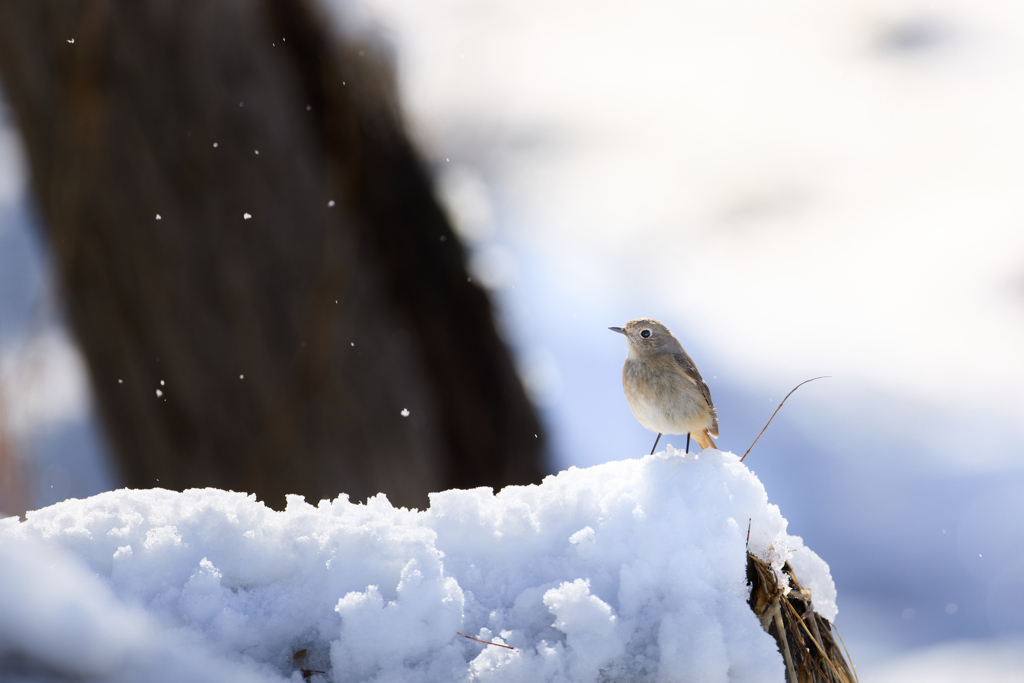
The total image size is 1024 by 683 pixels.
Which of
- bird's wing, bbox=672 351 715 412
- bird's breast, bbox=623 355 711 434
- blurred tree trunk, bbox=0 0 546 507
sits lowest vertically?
bird's breast, bbox=623 355 711 434

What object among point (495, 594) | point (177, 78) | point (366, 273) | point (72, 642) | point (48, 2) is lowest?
point (72, 642)

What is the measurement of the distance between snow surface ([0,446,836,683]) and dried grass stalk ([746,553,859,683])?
8 centimetres

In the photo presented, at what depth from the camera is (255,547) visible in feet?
3.58

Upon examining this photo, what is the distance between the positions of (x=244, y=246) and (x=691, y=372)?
91.1 inches

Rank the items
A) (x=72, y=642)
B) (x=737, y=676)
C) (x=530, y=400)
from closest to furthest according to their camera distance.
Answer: (x=72, y=642) < (x=737, y=676) < (x=530, y=400)

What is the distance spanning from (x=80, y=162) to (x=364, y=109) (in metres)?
1.43

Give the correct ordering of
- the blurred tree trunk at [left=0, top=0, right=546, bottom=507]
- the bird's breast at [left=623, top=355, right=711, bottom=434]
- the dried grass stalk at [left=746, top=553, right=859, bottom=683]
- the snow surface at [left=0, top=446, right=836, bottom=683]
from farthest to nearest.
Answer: the blurred tree trunk at [left=0, top=0, right=546, bottom=507], the bird's breast at [left=623, top=355, right=711, bottom=434], the dried grass stalk at [left=746, top=553, right=859, bottom=683], the snow surface at [left=0, top=446, right=836, bottom=683]

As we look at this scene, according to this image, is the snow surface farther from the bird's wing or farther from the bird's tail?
the bird's tail

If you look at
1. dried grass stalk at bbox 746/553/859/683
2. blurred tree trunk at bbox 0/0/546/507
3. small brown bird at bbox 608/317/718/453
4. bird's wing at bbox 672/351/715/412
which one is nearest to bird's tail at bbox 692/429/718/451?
small brown bird at bbox 608/317/718/453

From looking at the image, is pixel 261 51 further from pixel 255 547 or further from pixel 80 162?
pixel 255 547

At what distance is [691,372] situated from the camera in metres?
2.00

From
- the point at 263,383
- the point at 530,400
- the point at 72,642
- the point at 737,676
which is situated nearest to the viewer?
the point at 72,642

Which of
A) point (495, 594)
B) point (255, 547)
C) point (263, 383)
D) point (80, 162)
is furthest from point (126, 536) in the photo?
point (80, 162)

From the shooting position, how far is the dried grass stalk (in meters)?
1.17
